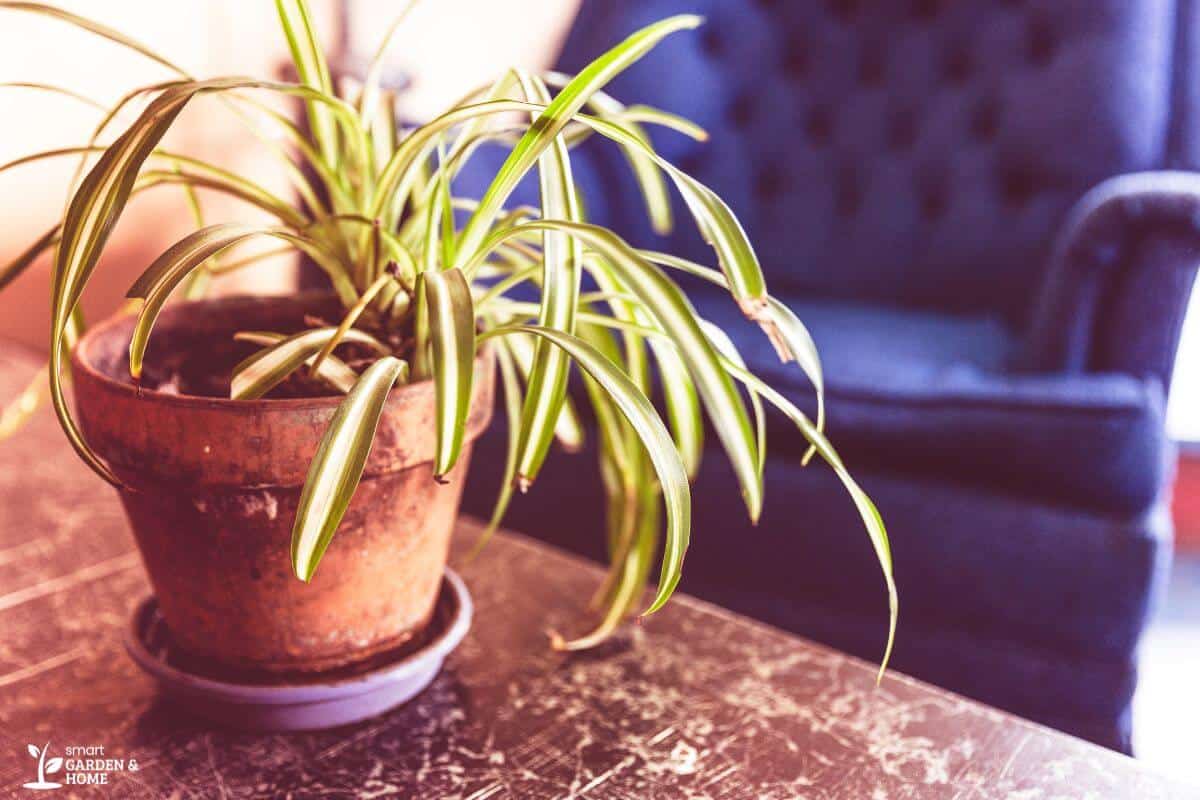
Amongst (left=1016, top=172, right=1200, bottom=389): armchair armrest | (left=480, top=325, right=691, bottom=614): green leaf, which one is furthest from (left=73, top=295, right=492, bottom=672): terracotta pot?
(left=1016, top=172, right=1200, bottom=389): armchair armrest

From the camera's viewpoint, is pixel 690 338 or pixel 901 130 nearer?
pixel 690 338

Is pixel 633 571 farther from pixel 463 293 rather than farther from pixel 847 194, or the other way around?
pixel 847 194

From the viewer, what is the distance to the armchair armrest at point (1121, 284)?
52.6 inches

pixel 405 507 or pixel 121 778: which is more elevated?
pixel 405 507

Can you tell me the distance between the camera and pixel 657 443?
53cm

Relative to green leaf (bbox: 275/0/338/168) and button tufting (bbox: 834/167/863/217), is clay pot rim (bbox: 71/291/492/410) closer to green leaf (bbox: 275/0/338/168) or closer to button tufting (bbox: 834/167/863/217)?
green leaf (bbox: 275/0/338/168)

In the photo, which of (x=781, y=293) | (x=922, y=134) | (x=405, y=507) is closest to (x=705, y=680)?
(x=405, y=507)

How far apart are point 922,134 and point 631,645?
157 centimetres

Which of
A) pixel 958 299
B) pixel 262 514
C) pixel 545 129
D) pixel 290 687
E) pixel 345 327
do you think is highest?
pixel 545 129

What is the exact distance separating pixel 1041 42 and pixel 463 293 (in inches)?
70.7

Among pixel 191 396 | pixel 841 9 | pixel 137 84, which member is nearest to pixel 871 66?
pixel 841 9

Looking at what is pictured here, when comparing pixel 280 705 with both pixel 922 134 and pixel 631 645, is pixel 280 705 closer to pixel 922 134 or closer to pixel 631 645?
pixel 631 645

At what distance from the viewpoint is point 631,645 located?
A: 31.4 inches

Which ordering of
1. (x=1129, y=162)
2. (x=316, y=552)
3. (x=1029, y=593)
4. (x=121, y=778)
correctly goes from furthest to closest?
(x=1129, y=162) → (x=1029, y=593) → (x=121, y=778) → (x=316, y=552)
